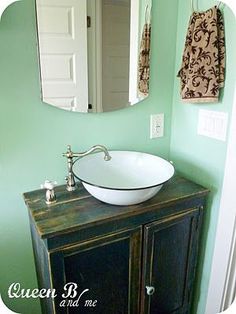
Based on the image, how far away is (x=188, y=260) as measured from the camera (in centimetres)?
128

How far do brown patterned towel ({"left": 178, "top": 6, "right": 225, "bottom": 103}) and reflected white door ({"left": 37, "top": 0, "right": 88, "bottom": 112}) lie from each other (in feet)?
1.57

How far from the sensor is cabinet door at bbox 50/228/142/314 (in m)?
0.93

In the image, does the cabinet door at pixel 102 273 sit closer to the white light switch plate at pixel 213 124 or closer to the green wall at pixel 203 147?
the green wall at pixel 203 147

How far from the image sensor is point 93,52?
1180 millimetres

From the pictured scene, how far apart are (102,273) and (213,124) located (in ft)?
2.66

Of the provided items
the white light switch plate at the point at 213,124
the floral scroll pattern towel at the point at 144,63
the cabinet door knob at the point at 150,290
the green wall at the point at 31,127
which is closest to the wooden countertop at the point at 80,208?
the green wall at the point at 31,127

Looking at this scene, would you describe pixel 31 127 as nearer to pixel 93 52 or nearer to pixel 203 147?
pixel 93 52

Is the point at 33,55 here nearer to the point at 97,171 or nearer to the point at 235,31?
the point at 97,171

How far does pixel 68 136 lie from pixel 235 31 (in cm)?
83

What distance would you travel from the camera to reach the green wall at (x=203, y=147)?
3.64 ft

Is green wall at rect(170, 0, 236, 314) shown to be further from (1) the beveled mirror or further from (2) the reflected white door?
(2) the reflected white door

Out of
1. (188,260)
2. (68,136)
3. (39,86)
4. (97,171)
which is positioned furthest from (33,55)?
(188,260)

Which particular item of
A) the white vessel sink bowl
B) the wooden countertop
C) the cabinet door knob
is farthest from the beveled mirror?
the cabinet door knob

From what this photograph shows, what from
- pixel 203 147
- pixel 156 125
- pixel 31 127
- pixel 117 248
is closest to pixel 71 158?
pixel 31 127
